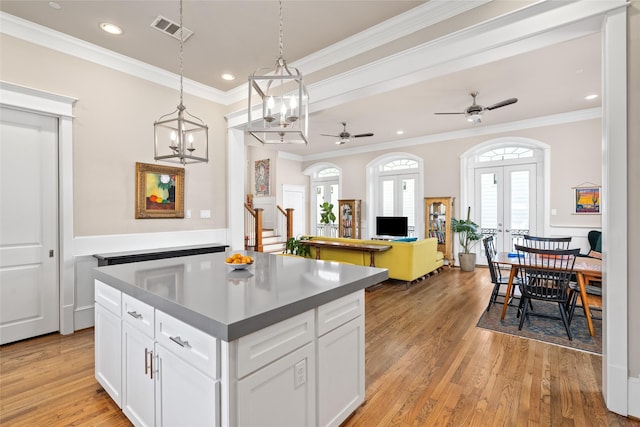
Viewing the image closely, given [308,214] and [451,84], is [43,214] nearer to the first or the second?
[451,84]

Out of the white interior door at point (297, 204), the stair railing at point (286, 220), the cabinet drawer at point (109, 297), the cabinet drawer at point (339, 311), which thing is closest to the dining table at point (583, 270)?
the cabinet drawer at point (339, 311)

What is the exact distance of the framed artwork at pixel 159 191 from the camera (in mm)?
3984

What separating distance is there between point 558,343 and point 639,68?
254 cm

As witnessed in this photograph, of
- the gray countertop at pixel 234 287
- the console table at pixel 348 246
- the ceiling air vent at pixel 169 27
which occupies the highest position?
the ceiling air vent at pixel 169 27

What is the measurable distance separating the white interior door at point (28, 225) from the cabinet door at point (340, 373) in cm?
343

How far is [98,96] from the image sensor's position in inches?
143

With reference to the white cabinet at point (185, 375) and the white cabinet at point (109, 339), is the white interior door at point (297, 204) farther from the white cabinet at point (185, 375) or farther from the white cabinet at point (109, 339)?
the white cabinet at point (185, 375)

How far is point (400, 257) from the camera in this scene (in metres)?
5.24

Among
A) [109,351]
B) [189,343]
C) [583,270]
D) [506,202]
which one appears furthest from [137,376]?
[506,202]

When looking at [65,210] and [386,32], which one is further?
[65,210]

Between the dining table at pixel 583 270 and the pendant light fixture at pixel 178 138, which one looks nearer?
the pendant light fixture at pixel 178 138

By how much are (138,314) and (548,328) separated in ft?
13.4

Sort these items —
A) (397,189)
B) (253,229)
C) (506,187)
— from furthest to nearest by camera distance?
(397,189) < (253,229) < (506,187)

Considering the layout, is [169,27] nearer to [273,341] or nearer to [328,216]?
[273,341]
